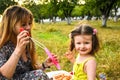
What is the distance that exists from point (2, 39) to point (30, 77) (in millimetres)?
617

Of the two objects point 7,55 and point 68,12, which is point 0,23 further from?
point 68,12

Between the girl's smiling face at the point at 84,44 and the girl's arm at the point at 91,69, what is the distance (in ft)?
0.54

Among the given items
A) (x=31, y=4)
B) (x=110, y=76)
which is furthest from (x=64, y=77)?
(x=31, y=4)

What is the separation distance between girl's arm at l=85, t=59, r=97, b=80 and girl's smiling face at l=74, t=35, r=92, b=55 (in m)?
0.16

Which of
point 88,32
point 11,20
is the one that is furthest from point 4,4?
point 88,32

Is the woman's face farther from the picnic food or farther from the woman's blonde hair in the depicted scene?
the picnic food

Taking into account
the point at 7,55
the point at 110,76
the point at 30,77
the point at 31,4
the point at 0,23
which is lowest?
the point at 31,4

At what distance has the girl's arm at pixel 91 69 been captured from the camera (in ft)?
14.1

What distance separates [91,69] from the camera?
4.33 m

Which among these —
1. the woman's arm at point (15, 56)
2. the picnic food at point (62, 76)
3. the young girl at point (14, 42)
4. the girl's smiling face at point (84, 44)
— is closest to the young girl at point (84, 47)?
the girl's smiling face at point (84, 44)

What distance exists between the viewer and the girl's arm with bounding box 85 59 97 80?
4297mm

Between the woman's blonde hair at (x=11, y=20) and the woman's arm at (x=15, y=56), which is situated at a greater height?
the woman's blonde hair at (x=11, y=20)

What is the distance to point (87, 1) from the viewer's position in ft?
123

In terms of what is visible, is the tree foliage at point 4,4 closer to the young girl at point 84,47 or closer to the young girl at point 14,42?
the young girl at point 14,42
